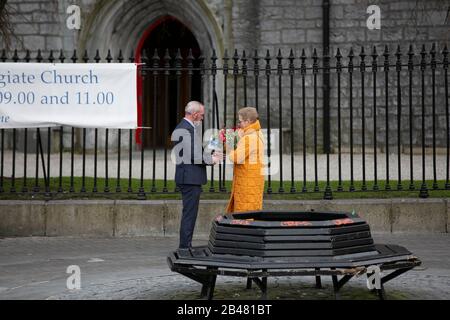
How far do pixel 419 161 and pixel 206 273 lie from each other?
11.8 meters

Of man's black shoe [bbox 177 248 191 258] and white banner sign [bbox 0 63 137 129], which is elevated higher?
white banner sign [bbox 0 63 137 129]

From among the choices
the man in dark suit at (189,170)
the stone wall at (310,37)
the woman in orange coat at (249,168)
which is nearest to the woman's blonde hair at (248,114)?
the woman in orange coat at (249,168)

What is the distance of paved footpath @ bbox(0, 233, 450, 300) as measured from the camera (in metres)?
7.23

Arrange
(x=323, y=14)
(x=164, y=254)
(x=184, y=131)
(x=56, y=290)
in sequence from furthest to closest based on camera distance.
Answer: (x=323, y=14) < (x=164, y=254) < (x=184, y=131) < (x=56, y=290)

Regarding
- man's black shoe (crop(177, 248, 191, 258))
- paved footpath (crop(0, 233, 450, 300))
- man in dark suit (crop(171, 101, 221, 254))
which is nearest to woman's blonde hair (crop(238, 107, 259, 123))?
man in dark suit (crop(171, 101, 221, 254))

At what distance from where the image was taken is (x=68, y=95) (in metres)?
11.1

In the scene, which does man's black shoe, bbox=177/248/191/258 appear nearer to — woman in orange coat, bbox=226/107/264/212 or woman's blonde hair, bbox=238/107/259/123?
woman in orange coat, bbox=226/107/264/212

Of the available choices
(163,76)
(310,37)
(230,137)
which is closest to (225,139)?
(230,137)

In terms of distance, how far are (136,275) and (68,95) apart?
3.63 m

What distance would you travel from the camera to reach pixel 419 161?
17406 mm

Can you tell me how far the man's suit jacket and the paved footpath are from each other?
3.18 feet

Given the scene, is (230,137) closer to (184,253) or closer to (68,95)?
(184,253)

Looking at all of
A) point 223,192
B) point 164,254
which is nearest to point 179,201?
point 223,192
